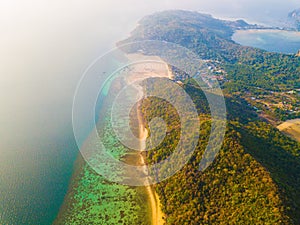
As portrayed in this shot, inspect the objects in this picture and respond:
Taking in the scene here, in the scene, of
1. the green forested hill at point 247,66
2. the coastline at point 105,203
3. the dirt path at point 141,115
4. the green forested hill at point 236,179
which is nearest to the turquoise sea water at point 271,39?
the green forested hill at point 247,66

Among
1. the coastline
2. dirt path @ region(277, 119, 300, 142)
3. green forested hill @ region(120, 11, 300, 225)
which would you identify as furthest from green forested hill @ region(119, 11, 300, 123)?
the coastline

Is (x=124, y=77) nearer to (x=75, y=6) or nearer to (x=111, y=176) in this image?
(x=111, y=176)

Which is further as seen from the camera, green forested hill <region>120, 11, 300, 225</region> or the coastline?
the coastline

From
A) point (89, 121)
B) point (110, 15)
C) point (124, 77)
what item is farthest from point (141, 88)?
point (110, 15)

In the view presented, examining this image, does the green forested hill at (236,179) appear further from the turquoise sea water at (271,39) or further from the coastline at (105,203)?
the turquoise sea water at (271,39)

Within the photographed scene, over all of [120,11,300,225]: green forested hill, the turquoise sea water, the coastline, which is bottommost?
the turquoise sea water

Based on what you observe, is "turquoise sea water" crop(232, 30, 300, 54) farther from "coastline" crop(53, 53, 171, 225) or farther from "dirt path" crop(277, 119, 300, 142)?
"coastline" crop(53, 53, 171, 225)

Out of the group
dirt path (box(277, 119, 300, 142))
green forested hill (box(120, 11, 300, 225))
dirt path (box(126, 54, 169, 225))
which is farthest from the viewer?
dirt path (box(277, 119, 300, 142))

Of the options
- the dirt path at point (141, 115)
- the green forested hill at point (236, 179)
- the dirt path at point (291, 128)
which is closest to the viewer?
the green forested hill at point (236, 179)
